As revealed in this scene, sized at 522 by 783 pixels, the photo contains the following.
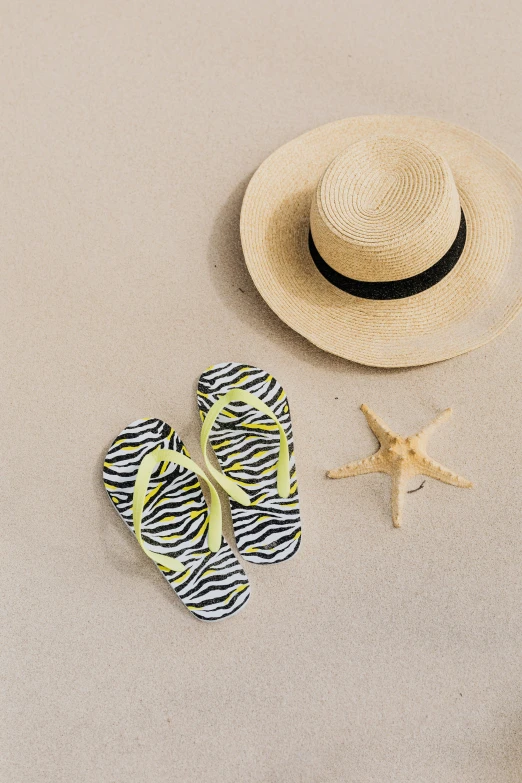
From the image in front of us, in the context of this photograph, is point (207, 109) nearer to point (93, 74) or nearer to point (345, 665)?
point (93, 74)

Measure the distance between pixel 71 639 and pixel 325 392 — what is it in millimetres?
1026

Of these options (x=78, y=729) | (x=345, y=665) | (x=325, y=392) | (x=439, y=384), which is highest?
(x=439, y=384)

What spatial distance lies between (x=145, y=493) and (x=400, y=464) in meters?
0.72

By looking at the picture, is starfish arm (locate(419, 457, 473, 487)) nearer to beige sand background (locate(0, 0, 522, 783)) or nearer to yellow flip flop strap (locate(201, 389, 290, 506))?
beige sand background (locate(0, 0, 522, 783))

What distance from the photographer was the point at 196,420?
1.95 meters

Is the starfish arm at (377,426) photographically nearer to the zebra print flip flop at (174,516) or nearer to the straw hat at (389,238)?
the straw hat at (389,238)

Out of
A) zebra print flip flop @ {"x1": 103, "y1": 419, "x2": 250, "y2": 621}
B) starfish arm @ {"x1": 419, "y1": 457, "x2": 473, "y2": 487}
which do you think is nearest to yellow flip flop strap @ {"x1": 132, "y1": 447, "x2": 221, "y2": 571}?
zebra print flip flop @ {"x1": 103, "y1": 419, "x2": 250, "y2": 621}

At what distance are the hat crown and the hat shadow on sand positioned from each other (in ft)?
1.01

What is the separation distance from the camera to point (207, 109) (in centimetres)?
218

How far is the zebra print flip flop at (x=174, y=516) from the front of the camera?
1785 mm

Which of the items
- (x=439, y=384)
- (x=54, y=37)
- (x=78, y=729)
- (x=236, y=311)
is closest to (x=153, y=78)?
(x=54, y=37)

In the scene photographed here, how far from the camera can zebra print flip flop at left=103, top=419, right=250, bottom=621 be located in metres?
1.79

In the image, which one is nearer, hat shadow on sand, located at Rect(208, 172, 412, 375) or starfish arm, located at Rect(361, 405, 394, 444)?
starfish arm, located at Rect(361, 405, 394, 444)

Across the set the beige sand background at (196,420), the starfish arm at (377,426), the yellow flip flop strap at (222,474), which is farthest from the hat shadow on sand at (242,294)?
the yellow flip flop strap at (222,474)
